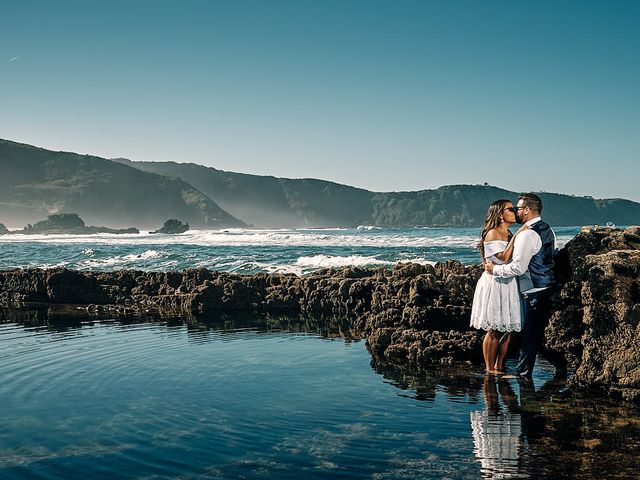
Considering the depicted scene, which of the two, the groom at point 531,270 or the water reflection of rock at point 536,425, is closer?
the water reflection of rock at point 536,425

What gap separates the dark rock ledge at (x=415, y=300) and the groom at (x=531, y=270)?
27cm

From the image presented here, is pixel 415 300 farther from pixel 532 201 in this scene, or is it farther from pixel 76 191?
pixel 76 191

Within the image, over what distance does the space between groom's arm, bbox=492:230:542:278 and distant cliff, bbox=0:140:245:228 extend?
575 feet

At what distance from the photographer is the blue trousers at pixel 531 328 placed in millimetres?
7008

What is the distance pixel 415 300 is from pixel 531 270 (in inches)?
103

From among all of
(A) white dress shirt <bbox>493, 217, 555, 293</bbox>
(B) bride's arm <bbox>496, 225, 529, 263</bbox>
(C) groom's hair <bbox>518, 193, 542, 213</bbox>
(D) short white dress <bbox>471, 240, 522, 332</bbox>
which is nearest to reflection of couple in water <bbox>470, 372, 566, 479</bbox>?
(D) short white dress <bbox>471, 240, 522, 332</bbox>

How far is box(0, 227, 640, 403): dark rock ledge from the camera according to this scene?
6387 millimetres

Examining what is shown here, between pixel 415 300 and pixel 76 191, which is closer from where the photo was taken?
pixel 415 300

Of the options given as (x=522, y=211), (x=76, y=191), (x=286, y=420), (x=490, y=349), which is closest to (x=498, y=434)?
(x=286, y=420)

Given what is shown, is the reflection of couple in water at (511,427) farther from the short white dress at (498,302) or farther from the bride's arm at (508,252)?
the bride's arm at (508,252)

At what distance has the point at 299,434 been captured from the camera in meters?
5.17

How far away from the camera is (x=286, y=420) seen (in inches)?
219

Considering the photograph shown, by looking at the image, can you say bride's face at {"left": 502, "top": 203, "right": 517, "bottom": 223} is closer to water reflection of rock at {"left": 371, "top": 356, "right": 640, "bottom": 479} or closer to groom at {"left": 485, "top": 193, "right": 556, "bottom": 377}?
groom at {"left": 485, "top": 193, "right": 556, "bottom": 377}

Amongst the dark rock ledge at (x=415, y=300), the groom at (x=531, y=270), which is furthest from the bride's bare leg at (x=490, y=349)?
the dark rock ledge at (x=415, y=300)
